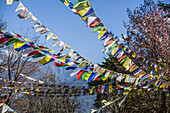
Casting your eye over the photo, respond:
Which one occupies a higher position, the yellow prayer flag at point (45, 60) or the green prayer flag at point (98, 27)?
the green prayer flag at point (98, 27)

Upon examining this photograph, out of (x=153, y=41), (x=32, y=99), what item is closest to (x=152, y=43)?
(x=153, y=41)

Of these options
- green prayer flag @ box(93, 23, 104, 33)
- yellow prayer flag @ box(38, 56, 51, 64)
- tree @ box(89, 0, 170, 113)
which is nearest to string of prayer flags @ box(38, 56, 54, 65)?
yellow prayer flag @ box(38, 56, 51, 64)

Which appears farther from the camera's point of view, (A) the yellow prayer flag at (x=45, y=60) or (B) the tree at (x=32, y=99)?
(B) the tree at (x=32, y=99)

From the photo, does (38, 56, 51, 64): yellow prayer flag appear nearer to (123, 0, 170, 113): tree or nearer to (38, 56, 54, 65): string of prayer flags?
(38, 56, 54, 65): string of prayer flags

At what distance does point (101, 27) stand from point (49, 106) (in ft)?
25.6

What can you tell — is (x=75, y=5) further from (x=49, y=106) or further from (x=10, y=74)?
(x=10, y=74)

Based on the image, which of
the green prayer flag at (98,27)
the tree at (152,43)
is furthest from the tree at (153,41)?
the green prayer flag at (98,27)

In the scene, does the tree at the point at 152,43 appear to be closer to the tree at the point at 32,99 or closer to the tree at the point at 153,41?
the tree at the point at 153,41

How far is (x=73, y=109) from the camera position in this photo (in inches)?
352

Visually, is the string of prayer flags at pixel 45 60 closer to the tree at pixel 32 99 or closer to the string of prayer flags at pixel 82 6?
the string of prayer flags at pixel 82 6

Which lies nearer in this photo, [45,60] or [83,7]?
[83,7]

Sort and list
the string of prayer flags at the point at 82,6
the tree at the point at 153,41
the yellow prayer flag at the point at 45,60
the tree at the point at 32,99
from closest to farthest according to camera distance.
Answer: the string of prayer flags at the point at 82,6 → the yellow prayer flag at the point at 45,60 → the tree at the point at 153,41 → the tree at the point at 32,99

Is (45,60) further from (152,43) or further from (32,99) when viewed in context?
(32,99)

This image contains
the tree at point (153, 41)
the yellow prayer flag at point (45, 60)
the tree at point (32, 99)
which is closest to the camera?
the yellow prayer flag at point (45, 60)
